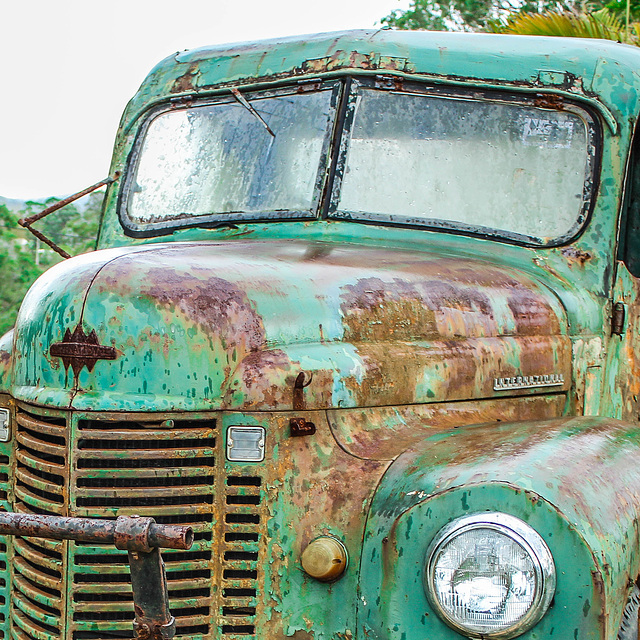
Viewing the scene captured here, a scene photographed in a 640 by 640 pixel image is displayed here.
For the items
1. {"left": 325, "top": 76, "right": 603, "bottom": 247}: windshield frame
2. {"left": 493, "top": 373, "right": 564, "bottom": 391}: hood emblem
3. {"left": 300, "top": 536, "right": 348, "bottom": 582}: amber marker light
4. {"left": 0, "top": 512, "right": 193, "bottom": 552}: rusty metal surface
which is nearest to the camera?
{"left": 0, "top": 512, "right": 193, "bottom": 552}: rusty metal surface

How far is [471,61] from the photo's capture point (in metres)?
3.84

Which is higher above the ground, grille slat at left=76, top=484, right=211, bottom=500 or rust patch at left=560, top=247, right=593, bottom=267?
rust patch at left=560, top=247, right=593, bottom=267

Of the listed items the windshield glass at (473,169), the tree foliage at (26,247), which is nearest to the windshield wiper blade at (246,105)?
the windshield glass at (473,169)

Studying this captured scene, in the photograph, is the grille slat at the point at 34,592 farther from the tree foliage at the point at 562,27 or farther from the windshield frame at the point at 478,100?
the tree foliage at the point at 562,27

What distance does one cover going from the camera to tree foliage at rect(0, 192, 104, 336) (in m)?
11.2

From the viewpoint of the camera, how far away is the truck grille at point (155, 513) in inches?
101

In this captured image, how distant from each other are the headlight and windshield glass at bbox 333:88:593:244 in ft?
5.00

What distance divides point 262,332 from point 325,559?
2.05ft

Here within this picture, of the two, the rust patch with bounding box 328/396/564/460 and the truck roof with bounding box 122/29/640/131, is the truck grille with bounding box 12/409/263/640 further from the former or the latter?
the truck roof with bounding box 122/29/640/131

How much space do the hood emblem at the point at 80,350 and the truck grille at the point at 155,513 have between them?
16 centimetres

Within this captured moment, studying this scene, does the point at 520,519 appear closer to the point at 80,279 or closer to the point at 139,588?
the point at 139,588

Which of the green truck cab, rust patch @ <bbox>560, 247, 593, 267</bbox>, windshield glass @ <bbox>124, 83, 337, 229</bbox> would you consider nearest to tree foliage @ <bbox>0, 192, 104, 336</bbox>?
windshield glass @ <bbox>124, 83, 337, 229</bbox>

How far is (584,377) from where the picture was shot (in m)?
3.59

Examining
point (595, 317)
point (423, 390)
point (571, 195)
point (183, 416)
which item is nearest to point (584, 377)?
point (595, 317)
